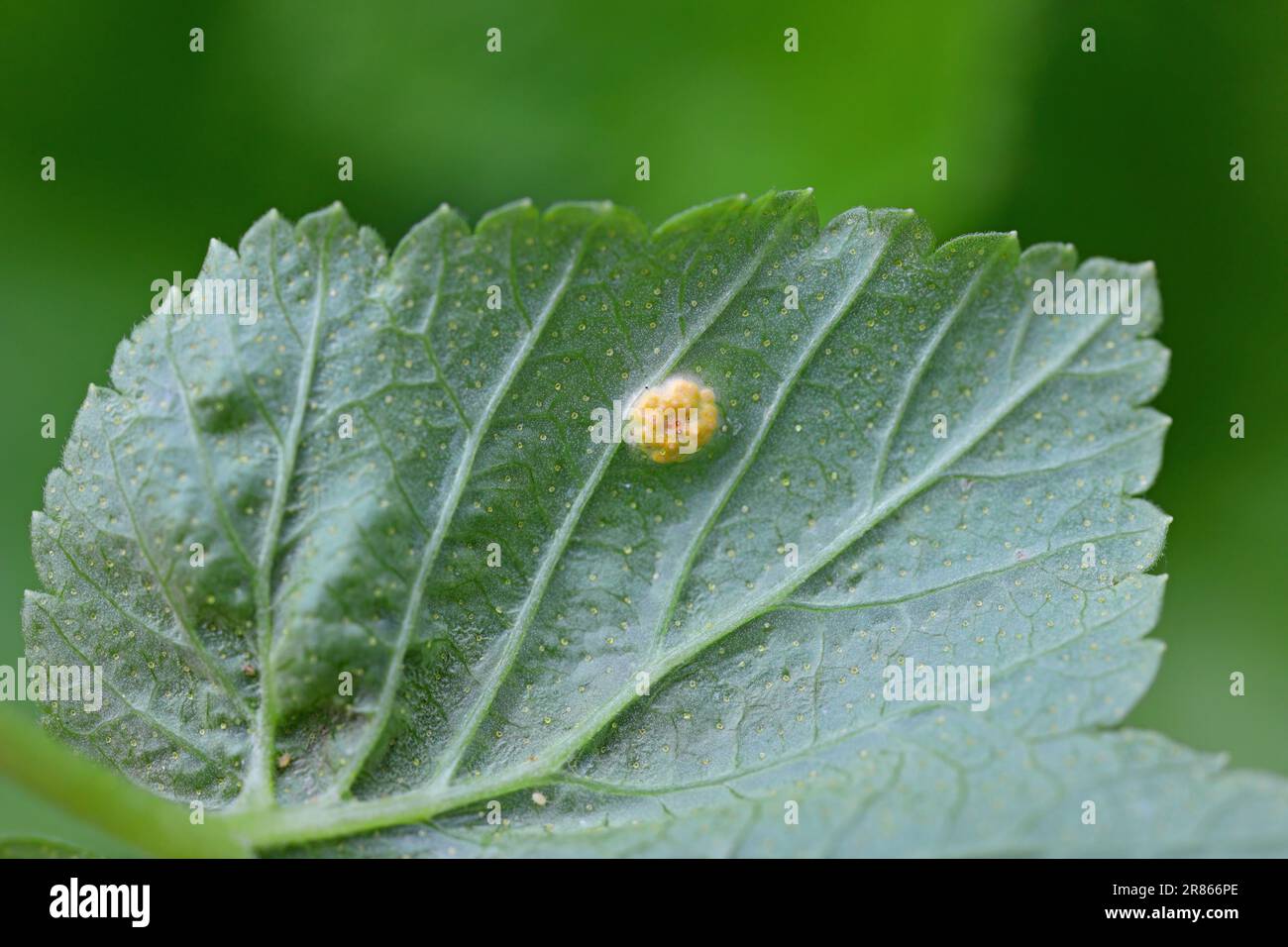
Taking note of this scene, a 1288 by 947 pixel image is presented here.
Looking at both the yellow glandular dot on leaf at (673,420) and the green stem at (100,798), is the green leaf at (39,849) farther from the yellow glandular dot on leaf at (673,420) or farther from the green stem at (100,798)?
the yellow glandular dot on leaf at (673,420)

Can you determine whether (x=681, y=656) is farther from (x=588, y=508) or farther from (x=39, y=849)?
(x=39, y=849)

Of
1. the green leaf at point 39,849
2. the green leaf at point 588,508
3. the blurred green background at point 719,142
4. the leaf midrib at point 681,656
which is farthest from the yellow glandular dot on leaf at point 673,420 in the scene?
the blurred green background at point 719,142

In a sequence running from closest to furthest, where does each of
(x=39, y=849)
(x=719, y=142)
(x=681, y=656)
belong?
(x=39, y=849)
(x=681, y=656)
(x=719, y=142)

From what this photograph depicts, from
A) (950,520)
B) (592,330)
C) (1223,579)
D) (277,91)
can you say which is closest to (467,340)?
(592,330)

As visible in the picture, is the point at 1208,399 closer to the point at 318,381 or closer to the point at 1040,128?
the point at 1040,128

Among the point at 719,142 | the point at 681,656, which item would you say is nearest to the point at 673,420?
the point at 681,656

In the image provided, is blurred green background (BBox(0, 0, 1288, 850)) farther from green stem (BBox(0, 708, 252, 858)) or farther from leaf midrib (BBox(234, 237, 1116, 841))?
green stem (BBox(0, 708, 252, 858))

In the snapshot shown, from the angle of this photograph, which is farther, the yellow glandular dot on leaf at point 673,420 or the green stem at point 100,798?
the yellow glandular dot on leaf at point 673,420
